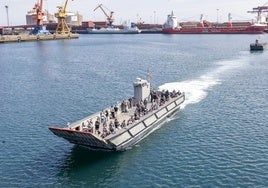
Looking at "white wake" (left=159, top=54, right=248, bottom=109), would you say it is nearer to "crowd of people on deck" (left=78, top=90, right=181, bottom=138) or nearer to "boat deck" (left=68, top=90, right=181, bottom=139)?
"crowd of people on deck" (left=78, top=90, right=181, bottom=138)

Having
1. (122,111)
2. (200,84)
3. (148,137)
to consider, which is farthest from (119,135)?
(200,84)

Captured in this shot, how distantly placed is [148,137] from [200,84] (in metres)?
32.2

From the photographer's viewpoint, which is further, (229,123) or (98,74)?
(98,74)

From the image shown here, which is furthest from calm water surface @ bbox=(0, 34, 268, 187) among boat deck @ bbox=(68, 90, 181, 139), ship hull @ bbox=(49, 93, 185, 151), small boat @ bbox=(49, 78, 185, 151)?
boat deck @ bbox=(68, 90, 181, 139)

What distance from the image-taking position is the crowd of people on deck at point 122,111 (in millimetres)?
40062

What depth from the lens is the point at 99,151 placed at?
39969 millimetres

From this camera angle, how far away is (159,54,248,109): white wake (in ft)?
211

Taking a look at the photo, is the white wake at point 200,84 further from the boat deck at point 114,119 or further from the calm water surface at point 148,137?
the boat deck at point 114,119

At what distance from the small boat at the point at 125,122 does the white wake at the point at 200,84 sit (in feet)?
24.5

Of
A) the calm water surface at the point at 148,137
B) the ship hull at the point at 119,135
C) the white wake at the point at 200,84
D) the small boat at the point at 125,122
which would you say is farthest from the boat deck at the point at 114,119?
the white wake at the point at 200,84

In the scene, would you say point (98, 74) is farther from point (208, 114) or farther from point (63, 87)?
point (208, 114)

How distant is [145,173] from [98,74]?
2281 inches

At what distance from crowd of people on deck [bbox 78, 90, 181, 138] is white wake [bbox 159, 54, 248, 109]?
7213 millimetres

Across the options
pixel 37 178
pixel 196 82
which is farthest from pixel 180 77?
pixel 37 178
